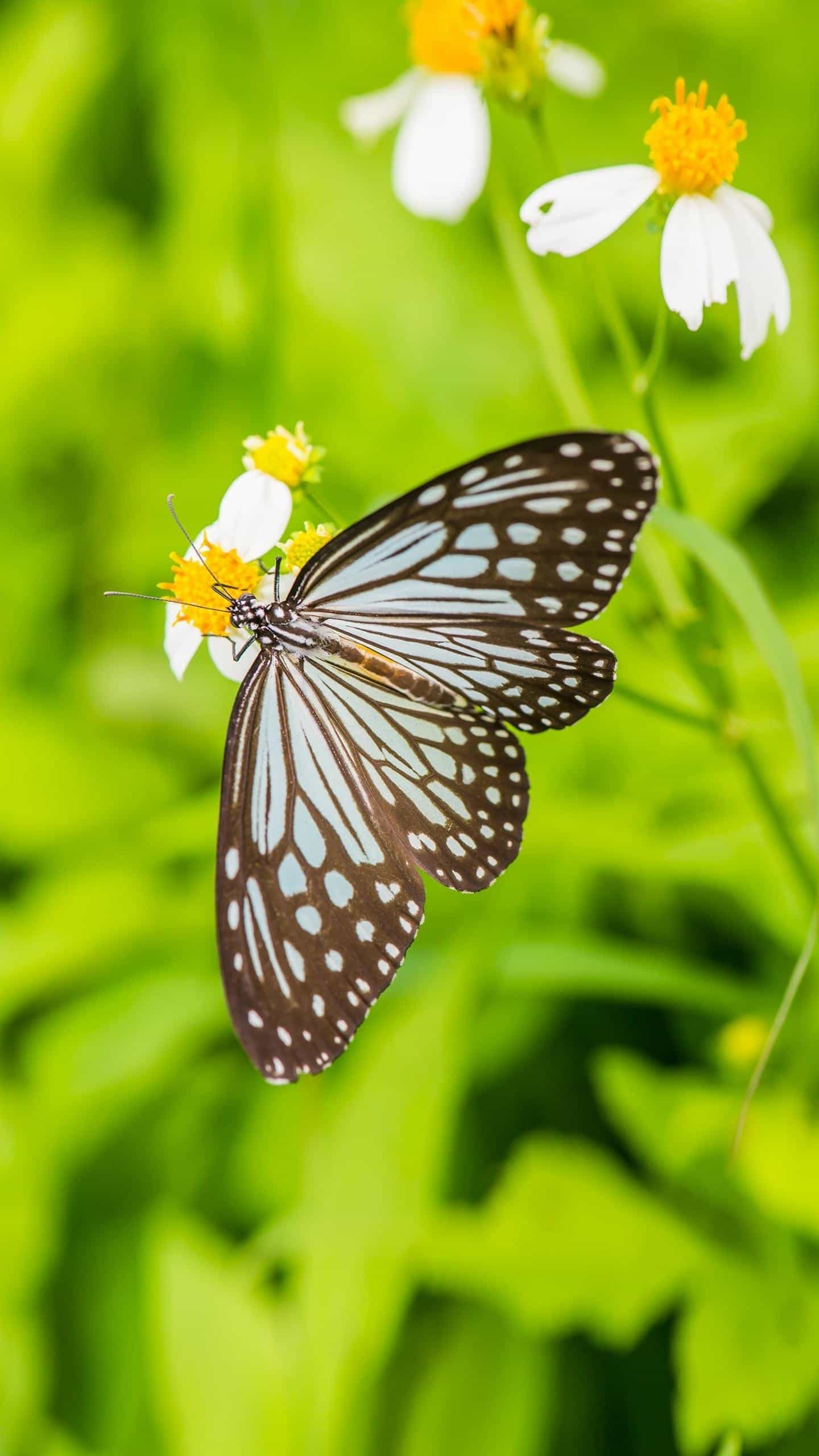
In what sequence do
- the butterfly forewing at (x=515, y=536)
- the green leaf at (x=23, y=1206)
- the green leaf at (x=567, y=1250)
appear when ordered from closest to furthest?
the butterfly forewing at (x=515, y=536), the green leaf at (x=567, y=1250), the green leaf at (x=23, y=1206)

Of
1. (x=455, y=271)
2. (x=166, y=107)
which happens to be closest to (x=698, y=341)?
Answer: (x=455, y=271)

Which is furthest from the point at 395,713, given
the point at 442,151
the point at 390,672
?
the point at 442,151

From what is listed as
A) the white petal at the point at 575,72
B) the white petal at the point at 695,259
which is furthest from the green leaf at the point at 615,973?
the white petal at the point at 575,72

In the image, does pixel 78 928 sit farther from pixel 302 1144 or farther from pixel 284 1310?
pixel 284 1310

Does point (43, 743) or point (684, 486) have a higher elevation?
point (43, 743)

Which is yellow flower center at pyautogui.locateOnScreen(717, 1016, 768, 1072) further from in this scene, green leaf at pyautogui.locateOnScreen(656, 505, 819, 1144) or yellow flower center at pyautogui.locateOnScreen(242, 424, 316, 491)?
yellow flower center at pyautogui.locateOnScreen(242, 424, 316, 491)

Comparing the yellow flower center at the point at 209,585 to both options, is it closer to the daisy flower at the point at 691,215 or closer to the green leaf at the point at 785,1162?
the daisy flower at the point at 691,215
